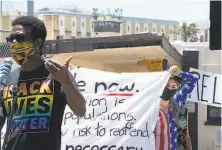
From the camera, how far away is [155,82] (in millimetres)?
7324

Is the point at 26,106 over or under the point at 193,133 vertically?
over

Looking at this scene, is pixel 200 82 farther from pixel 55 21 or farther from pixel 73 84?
pixel 55 21

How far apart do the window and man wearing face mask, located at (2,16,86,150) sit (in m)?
10.3

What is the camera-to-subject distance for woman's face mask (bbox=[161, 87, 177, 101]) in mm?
7117

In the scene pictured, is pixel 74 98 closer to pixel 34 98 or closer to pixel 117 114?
pixel 34 98

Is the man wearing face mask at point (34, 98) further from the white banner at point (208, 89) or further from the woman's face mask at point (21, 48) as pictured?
the white banner at point (208, 89)

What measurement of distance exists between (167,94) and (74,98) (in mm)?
4112

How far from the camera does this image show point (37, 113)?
10.9 ft

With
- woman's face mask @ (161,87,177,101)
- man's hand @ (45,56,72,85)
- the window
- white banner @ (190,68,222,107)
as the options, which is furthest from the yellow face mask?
the window

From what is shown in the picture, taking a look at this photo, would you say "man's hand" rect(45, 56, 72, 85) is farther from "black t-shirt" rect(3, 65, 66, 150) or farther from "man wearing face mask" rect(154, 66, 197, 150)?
"man wearing face mask" rect(154, 66, 197, 150)

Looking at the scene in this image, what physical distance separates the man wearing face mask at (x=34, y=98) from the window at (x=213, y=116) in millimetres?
10335

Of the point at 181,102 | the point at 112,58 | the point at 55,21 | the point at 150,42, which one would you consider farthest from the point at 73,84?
the point at 55,21

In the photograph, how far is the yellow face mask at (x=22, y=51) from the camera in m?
3.36

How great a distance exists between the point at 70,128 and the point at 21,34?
421cm
